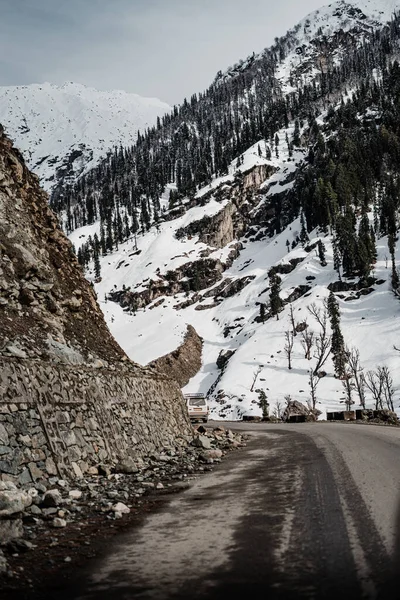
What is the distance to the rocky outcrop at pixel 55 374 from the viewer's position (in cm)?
841

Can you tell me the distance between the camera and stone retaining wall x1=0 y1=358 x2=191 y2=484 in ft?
26.0

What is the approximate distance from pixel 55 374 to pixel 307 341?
65.3m

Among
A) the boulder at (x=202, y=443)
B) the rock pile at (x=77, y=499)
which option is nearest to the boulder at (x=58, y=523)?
the rock pile at (x=77, y=499)

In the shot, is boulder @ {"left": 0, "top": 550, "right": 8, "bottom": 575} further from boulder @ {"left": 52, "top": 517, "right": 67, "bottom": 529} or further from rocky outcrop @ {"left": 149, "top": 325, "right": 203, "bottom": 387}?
rocky outcrop @ {"left": 149, "top": 325, "right": 203, "bottom": 387}

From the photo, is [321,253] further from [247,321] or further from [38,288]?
[38,288]

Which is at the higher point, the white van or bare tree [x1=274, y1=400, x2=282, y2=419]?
the white van

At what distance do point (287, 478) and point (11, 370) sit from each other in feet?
18.6

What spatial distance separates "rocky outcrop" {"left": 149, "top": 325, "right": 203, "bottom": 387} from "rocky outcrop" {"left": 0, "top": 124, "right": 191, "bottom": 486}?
58.6 m

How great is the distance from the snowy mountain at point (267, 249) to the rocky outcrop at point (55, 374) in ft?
144

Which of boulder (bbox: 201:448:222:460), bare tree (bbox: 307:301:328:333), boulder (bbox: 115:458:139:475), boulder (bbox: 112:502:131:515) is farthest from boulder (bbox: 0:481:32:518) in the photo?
bare tree (bbox: 307:301:328:333)

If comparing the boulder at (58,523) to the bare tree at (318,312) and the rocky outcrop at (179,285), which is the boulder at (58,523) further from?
the rocky outcrop at (179,285)

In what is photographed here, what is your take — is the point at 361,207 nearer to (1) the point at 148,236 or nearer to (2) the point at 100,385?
(1) the point at 148,236

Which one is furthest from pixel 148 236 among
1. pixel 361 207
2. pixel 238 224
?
pixel 361 207

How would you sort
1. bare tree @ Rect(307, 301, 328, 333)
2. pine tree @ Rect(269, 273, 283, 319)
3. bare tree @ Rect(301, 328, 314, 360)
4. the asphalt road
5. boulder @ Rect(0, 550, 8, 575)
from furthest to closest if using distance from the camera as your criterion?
pine tree @ Rect(269, 273, 283, 319)
bare tree @ Rect(307, 301, 328, 333)
bare tree @ Rect(301, 328, 314, 360)
boulder @ Rect(0, 550, 8, 575)
the asphalt road
